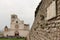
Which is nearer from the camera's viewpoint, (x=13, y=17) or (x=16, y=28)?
(x=13, y=17)

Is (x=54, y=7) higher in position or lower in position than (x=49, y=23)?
higher

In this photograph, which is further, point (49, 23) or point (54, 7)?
point (49, 23)

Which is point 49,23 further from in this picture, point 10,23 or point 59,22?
point 10,23

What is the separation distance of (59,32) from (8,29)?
49487 millimetres

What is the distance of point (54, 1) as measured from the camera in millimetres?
5168

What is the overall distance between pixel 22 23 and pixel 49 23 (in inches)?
1885

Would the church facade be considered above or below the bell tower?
below

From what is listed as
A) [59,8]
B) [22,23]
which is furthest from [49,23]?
[22,23]

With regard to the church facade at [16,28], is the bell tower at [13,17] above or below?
above

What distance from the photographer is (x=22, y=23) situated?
176 ft

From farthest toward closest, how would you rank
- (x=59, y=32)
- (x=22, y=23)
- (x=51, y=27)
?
1. (x=22, y=23)
2. (x=51, y=27)
3. (x=59, y=32)

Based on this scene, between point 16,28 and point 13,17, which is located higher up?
point 13,17

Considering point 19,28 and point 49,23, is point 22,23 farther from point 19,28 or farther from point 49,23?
point 49,23

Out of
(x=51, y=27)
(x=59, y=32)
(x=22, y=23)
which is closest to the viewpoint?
(x=59, y=32)
